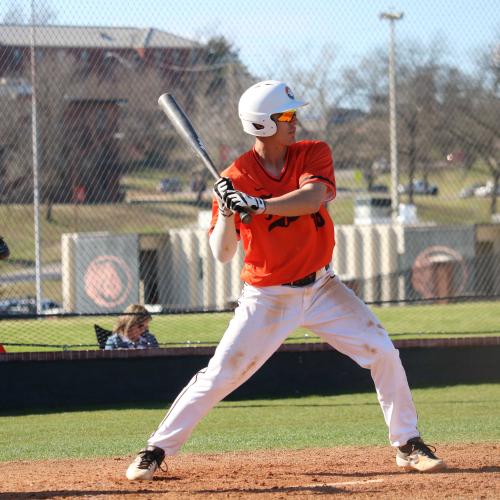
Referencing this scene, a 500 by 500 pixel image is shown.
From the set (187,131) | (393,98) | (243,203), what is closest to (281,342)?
(243,203)

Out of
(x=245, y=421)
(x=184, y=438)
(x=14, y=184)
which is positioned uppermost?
(x=14, y=184)

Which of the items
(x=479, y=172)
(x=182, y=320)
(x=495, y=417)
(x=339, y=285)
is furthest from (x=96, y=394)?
(x=479, y=172)

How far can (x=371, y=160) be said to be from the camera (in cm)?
1139

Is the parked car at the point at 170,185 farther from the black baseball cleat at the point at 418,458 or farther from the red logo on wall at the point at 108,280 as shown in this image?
the black baseball cleat at the point at 418,458

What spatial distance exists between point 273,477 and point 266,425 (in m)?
2.39

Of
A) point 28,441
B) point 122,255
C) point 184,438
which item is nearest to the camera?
point 184,438

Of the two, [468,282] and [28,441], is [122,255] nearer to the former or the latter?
[28,441]

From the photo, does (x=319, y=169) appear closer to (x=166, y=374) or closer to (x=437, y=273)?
(x=166, y=374)

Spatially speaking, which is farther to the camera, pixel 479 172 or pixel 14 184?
pixel 479 172

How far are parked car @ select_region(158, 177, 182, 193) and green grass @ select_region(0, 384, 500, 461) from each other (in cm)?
251

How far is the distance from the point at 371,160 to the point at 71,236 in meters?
3.41

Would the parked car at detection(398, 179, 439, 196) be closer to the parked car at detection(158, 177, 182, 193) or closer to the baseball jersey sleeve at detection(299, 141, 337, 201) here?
the parked car at detection(158, 177, 182, 193)

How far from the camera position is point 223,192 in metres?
5.09

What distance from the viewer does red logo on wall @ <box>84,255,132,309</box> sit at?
10.5m
